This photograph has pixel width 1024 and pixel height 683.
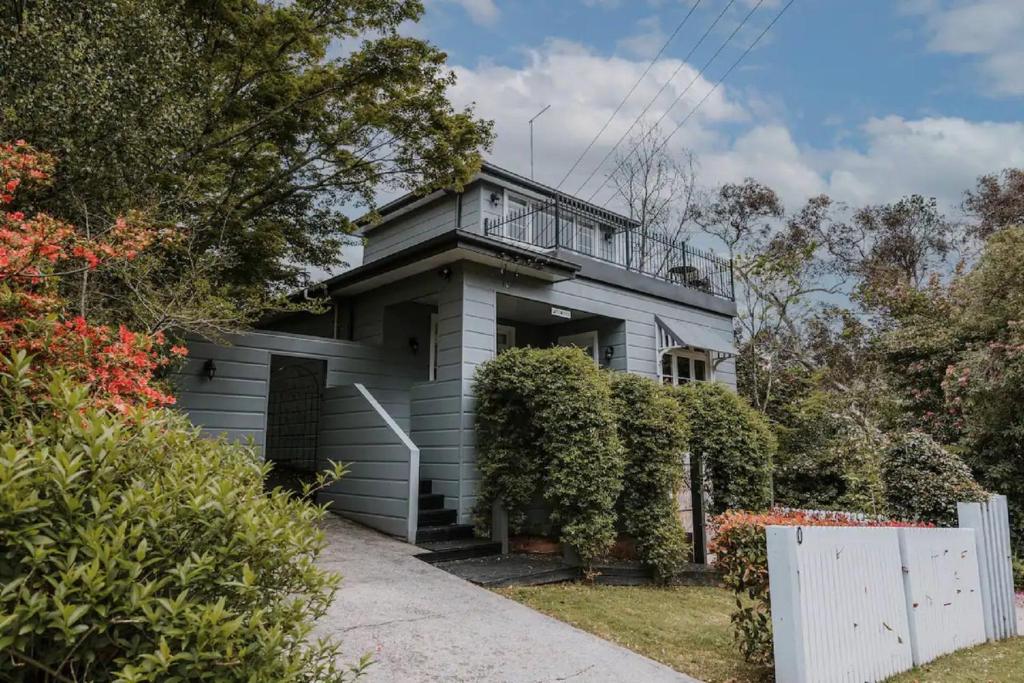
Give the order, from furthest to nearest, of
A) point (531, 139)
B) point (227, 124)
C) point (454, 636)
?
point (531, 139)
point (227, 124)
point (454, 636)

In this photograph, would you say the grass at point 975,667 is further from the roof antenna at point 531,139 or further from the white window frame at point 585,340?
the roof antenna at point 531,139

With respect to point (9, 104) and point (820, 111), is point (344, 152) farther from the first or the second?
point (820, 111)

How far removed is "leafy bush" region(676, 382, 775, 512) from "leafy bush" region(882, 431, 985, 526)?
1869mm

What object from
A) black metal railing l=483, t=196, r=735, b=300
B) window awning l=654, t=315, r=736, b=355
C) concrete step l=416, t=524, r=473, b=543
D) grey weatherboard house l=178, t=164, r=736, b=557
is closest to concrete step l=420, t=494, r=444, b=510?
grey weatherboard house l=178, t=164, r=736, b=557

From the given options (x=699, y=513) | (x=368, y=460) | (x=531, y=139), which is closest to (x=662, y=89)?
(x=531, y=139)

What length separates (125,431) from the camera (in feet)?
7.92

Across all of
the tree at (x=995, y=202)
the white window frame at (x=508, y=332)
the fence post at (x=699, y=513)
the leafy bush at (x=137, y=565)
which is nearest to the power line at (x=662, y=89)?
the white window frame at (x=508, y=332)

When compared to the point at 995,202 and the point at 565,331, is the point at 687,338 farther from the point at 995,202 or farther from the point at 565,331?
the point at 995,202

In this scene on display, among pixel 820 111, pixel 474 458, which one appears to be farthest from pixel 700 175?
pixel 474 458

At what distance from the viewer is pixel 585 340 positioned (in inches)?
500

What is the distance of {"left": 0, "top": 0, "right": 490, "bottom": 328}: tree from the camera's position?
18.8 ft

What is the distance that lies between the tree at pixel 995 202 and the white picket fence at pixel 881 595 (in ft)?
57.2

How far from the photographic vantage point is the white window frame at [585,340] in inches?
489

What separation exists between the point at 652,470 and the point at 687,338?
4.94m
